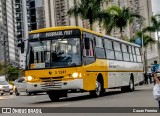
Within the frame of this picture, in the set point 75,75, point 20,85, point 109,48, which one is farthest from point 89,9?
point 75,75

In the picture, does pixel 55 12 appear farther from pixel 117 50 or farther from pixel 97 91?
pixel 97 91

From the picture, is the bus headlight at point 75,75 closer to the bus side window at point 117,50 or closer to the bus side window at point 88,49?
the bus side window at point 88,49

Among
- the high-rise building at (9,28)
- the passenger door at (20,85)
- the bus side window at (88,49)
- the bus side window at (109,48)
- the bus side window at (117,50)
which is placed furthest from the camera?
the high-rise building at (9,28)

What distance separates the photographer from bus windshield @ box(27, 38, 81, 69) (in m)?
19.3

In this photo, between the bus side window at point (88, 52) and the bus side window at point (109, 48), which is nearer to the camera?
the bus side window at point (88, 52)

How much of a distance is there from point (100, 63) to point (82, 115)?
9.10 metres

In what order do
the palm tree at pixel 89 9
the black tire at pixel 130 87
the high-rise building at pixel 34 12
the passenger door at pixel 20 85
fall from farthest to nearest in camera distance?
1. the high-rise building at pixel 34 12
2. the palm tree at pixel 89 9
3. the passenger door at pixel 20 85
4. the black tire at pixel 130 87

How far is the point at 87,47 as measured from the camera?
2009 cm

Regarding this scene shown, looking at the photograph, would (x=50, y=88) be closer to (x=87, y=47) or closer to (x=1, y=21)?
(x=87, y=47)

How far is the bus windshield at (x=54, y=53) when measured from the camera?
1927cm

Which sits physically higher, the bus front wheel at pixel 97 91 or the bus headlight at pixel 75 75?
the bus headlight at pixel 75 75

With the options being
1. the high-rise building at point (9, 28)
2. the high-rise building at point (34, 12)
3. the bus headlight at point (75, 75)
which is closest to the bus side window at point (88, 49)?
the bus headlight at point (75, 75)

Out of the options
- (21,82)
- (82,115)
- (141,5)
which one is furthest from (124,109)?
(141,5)

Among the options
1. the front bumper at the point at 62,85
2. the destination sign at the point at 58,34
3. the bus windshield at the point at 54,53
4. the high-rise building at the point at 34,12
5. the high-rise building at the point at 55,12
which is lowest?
the front bumper at the point at 62,85
